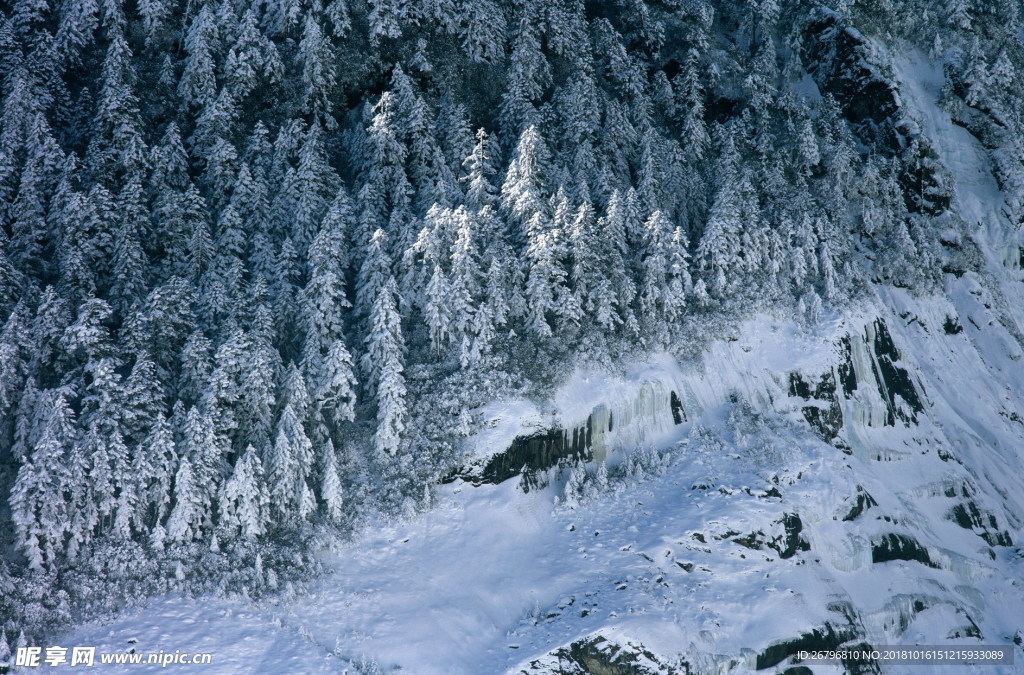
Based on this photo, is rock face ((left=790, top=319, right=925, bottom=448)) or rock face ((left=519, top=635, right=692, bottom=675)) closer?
rock face ((left=519, top=635, right=692, bottom=675))

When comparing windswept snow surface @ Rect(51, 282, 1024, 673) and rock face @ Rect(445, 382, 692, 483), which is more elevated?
rock face @ Rect(445, 382, 692, 483)

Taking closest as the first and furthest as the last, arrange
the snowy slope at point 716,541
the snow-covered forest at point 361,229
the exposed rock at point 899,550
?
the snowy slope at point 716,541, the snow-covered forest at point 361,229, the exposed rock at point 899,550

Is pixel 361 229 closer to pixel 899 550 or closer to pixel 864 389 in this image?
pixel 864 389

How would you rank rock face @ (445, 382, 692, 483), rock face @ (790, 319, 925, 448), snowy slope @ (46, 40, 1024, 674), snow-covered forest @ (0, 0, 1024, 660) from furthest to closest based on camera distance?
rock face @ (790, 319, 925, 448) → rock face @ (445, 382, 692, 483) → snow-covered forest @ (0, 0, 1024, 660) → snowy slope @ (46, 40, 1024, 674)

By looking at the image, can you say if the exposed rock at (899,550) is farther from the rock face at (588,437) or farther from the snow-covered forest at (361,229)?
the snow-covered forest at (361,229)

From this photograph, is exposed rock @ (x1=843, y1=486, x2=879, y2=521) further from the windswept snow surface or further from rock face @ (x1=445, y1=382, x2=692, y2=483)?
rock face @ (x1=445, y1=382, x2=692, y2=483)

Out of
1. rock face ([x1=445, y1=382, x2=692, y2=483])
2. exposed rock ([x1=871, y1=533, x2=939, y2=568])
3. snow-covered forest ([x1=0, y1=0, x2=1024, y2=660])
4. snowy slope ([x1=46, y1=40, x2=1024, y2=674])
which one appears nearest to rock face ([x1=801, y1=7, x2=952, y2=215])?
snow-covered forest ([x1=0, y1=0, x2=1024, y2=660])

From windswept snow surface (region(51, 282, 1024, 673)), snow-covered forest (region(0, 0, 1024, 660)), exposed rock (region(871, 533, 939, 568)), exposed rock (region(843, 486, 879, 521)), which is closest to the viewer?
windswept snow surface (region(51, 282, 1024, 673))

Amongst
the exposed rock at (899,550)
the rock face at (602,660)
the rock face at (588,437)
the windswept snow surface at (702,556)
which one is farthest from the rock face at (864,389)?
Answer: the rock face at (602,660)

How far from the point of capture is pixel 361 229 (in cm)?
3831

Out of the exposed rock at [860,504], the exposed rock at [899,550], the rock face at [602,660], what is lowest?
the rock face at [602,660]

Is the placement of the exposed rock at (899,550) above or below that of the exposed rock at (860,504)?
below

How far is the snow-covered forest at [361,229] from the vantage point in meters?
30.7

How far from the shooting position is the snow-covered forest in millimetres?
30688
